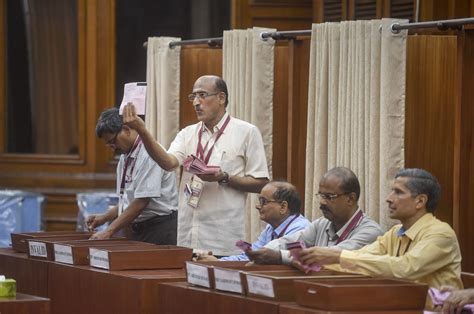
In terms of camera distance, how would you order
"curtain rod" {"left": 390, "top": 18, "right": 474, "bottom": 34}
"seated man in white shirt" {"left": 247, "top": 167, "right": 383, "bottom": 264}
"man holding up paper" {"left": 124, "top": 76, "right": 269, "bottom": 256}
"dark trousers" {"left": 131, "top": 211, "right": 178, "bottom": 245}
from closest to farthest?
"seated man in white shirt" {"left": 247, "top": 167, "right": 383, "bottom": 264}
"curtain rod" {"left": 390, "top": 18, "right": 474, "bottom": 34}
"man holding up paper" {"left": 124, "top": 76, "right": 269, "bottom": 256}
"dark trousers" {"left": 131, "top": 211, "right": 178, "bottom": 245}

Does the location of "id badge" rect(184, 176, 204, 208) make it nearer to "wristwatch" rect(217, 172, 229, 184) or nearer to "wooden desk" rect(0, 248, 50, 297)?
"wristwatch" rect(217, 172, 229, 184)

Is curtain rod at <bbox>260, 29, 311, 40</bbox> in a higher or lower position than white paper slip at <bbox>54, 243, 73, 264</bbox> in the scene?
higher

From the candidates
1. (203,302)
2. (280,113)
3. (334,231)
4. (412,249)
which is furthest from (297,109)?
(203,302)

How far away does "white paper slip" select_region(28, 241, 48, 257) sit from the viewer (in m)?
6.77

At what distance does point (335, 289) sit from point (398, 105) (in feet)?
6.86

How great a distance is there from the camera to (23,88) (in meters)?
11.4

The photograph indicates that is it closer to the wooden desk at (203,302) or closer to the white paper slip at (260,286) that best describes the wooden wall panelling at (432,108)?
the wooden desk at (203,302)

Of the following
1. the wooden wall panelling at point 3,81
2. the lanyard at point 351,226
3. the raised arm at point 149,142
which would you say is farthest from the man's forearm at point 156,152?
the wooden wall panelling at point 3,81

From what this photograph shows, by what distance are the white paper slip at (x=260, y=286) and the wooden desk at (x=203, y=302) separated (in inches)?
1.4

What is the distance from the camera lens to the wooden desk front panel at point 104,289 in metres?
5.90

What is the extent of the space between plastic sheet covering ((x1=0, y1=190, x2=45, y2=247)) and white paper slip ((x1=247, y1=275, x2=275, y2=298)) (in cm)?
566

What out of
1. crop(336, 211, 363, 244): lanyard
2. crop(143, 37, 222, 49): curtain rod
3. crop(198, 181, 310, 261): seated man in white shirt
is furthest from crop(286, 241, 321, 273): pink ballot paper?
crop(143, 37, 222, 49): curtain rod

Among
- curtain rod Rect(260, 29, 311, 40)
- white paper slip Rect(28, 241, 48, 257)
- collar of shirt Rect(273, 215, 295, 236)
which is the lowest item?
white paper slip Rect(28, 241, 48, 257)

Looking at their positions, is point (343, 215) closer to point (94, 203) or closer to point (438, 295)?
point (438, 295)
